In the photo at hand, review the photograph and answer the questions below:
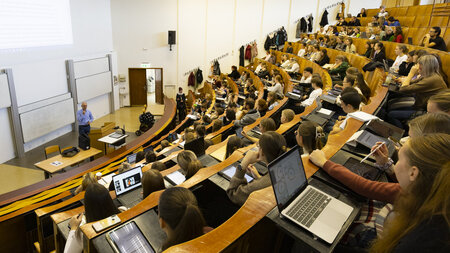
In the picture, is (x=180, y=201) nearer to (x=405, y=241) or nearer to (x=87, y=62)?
(x=405, y=241)

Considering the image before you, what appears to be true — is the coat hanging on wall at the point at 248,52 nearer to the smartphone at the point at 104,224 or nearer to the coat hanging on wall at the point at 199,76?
the coat hanging on wall at the point at 199,76

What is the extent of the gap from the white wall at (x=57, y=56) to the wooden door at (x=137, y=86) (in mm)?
1431

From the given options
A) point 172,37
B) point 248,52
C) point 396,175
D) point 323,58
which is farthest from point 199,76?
point 396,175

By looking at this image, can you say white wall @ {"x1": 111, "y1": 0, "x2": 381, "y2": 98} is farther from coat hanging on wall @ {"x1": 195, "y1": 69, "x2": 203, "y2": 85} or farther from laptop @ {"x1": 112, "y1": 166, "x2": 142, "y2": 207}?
laptop @ {"x1": 112, "y1": 166, "x2": 142, "y2": 207}

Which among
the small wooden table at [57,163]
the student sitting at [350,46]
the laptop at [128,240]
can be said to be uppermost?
the student sitting at [350,46]

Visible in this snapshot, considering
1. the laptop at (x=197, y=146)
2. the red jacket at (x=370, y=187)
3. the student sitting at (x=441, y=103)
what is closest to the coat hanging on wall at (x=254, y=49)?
the laptop at (x=197, y=146)

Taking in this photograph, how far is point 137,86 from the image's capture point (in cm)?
1227

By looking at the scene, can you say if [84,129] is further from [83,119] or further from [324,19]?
[324,19]

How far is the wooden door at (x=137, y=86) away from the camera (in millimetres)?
12109

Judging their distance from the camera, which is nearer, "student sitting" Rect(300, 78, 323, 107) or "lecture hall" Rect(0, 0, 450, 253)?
"lecture hall" Rect(0, 0, 450, 253)

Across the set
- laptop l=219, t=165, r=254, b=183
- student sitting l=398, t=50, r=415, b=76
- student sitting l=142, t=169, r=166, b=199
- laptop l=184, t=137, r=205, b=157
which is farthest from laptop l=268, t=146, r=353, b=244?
student sitting l=398, t=50, r=415, b=76

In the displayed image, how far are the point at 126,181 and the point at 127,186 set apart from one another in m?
0.06

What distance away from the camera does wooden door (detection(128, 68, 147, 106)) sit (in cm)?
1211

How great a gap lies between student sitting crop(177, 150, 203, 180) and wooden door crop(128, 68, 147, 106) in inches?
393
